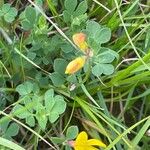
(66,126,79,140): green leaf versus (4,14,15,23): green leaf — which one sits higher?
(4,14,15,23): green leaf

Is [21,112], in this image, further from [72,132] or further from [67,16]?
[67,16]

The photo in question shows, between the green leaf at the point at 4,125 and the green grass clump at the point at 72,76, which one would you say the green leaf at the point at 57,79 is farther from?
the green leaf at the point at 4,125

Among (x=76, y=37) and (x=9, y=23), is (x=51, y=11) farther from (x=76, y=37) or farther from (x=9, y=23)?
(x=76, y=37)

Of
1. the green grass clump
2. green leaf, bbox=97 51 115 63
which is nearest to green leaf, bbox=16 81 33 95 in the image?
the green grass clump

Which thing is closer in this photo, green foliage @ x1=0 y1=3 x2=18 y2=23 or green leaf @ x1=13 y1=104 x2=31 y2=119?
green leaf @ x1=13 y1=104 x2=31 y2=119

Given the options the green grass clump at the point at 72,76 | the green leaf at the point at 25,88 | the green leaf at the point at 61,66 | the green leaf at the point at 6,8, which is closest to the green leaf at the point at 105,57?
the green grass clump at the point at 72,76

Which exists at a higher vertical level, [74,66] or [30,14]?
[30,14]

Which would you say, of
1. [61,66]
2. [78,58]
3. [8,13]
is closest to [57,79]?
[61,66]

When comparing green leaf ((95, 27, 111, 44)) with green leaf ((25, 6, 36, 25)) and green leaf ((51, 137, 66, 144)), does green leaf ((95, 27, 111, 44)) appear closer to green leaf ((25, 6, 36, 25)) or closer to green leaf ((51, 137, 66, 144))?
green leaf ((25, 6, 36, 25))

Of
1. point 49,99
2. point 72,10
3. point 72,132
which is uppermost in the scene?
point 72,10
